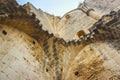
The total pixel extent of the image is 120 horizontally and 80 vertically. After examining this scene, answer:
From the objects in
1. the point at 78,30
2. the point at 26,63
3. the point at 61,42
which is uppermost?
the point at 78,30

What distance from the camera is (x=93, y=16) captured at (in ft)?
64.1

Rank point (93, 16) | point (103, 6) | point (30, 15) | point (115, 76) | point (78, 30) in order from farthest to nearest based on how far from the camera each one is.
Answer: point (103, 6)
point (93, 16)
point (78, 30)
point (30, 15)
point (115, 76)

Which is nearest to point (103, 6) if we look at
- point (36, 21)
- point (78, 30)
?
point (78, 30)

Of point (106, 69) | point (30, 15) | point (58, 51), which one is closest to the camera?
point (106, 69)

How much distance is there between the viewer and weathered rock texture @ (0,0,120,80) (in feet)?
29.2

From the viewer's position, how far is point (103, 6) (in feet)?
79.3

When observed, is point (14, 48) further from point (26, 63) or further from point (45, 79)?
point (45, 79)

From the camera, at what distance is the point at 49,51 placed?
11320mm

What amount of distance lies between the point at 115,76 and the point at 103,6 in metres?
16.2

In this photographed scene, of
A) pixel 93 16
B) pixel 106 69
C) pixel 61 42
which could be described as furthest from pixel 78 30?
pixel 106 69

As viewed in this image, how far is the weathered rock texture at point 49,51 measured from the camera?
350 inches

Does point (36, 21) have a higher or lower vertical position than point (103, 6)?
lower

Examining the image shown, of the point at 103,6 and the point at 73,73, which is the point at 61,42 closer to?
the point at 73,73

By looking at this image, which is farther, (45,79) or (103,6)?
(103,6)
